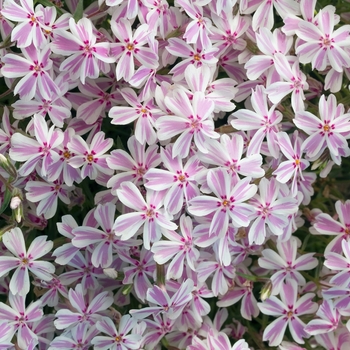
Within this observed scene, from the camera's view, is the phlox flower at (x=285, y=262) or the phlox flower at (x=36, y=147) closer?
the phlox flower at (x=36, y=147)

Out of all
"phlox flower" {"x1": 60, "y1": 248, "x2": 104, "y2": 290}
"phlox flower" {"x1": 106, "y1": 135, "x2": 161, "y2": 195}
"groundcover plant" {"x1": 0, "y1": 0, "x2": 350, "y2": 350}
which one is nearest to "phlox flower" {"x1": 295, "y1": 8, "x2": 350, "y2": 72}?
"groundcover plant" {"x1": 0, "y1": 0, "x2": 350, "y2": 350}

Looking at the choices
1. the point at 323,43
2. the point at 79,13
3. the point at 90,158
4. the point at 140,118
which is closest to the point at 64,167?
the point at 90,158

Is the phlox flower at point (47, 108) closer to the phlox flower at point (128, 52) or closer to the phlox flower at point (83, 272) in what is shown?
the phlox flower at point (128, 52)

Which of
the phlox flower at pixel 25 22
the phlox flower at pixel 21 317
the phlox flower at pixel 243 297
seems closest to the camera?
the phlox flower at pixel 25 22

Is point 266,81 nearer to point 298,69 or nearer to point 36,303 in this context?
point 298,69

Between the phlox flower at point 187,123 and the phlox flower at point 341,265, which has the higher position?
the phlox flower at point 187,123

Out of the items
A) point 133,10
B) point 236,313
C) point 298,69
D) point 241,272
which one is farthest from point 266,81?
point 236,313

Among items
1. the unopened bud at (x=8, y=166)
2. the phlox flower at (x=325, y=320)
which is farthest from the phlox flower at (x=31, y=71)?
the phlox flower at (x=325, y=320)
